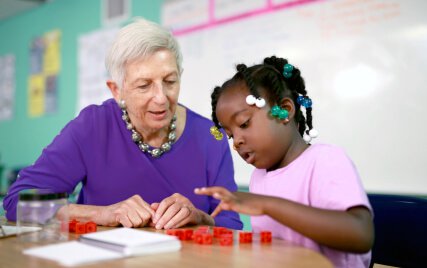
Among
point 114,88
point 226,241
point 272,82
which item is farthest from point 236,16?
point 226,241

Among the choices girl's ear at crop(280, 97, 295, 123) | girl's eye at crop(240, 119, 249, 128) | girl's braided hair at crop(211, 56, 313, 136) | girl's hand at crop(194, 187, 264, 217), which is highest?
girl's braided hair at crop(211, 56, 313, 136)

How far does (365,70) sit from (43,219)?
185 cm

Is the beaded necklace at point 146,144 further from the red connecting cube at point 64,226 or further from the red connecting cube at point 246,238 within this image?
the red connecting cube at point 246,238

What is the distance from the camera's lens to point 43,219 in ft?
3.89

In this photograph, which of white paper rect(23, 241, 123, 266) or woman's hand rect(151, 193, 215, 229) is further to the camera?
woman's hand rect(151, 193, 215, 229)

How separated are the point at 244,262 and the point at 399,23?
188cm

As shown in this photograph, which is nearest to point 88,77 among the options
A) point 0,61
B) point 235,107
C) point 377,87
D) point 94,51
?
point 94,51

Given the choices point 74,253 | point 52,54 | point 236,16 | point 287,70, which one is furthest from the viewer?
point 52,54

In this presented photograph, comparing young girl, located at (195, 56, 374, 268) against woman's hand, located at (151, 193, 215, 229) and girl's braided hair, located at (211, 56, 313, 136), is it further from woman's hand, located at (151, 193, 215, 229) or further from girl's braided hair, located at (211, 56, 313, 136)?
woman's hand, located at (151, 193, 215, 229)

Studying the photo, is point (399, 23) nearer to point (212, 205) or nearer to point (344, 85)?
point (344, 85)

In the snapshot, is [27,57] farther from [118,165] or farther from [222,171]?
[222,171]

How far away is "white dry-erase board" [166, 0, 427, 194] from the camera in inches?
90.3

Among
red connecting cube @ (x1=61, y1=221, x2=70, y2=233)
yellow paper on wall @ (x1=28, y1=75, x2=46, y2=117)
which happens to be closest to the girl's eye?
red connecting cube @ (x1=61, y1=221, x2=70, y2=233)

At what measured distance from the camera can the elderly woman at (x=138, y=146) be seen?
1608 millimetres
